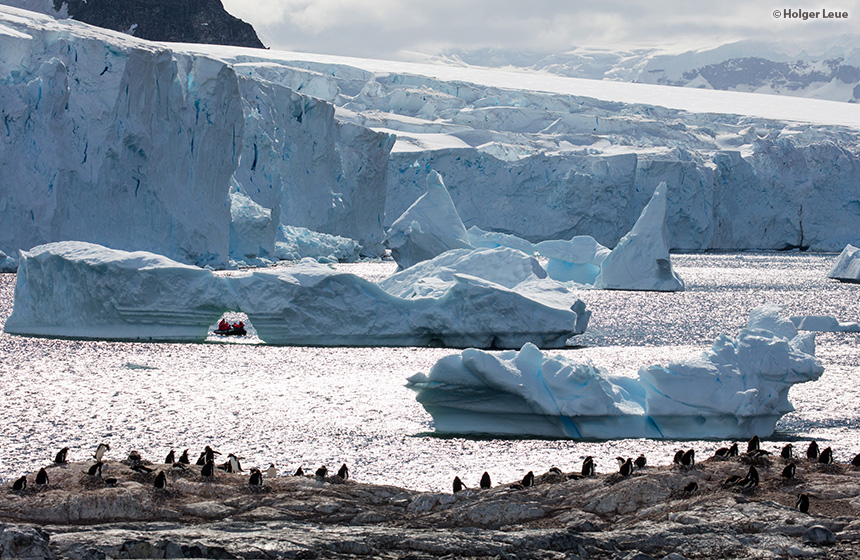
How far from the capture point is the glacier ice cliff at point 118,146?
58.3 feet

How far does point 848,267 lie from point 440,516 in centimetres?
2346

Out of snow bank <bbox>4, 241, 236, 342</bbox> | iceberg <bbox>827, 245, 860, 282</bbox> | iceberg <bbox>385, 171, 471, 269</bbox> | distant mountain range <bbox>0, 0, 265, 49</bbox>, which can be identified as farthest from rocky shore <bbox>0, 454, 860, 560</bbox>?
distant mountain range <bbox>0, 0, 265, 49</bbox>

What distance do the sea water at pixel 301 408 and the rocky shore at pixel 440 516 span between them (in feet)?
6.64

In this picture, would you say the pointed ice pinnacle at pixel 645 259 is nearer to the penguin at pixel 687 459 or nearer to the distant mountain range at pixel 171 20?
the penguin at pixel 687 459

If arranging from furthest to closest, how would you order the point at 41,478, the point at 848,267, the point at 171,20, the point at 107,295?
the point at 171,20 → the point at 848,267 → the point at 107,295 → the point at 41,478

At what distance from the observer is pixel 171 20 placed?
60094mm

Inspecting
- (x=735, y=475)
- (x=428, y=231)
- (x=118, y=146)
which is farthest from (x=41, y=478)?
(x=118, y=146)

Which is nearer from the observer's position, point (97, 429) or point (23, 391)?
point (97, 429)

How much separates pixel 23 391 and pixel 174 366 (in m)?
1.90

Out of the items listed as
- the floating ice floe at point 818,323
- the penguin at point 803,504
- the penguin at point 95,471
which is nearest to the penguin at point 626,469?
the penguin at point 803,504

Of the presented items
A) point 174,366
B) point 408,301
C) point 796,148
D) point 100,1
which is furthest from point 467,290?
point 100,1

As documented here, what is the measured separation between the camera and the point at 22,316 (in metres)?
12.2

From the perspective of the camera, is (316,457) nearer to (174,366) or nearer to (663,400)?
(663,400)

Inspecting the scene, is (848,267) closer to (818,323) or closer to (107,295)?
(818,323)
